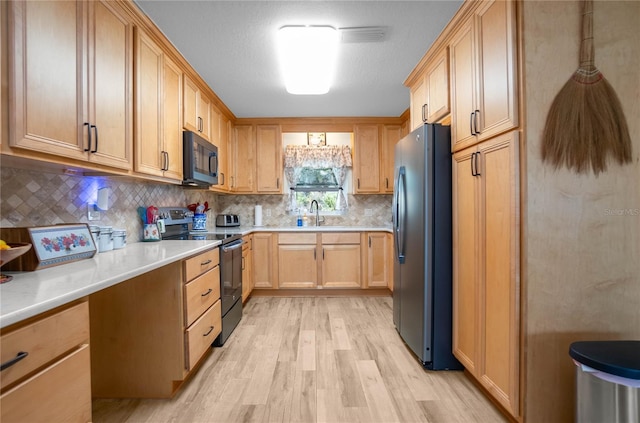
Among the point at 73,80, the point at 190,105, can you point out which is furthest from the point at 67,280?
the point at 190,105

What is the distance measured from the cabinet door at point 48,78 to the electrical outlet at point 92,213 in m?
0.66

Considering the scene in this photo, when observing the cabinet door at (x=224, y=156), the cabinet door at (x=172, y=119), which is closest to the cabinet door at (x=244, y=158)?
the cabinet door at (x=224, y=156)

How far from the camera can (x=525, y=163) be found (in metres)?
1.41

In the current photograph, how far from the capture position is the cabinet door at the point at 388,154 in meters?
4.21

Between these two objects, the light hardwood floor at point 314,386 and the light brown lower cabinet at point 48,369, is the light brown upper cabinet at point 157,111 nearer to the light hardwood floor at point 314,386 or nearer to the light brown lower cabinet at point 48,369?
the light brown lower cabinet at point 48,369

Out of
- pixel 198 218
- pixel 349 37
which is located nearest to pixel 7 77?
pixel 349 37

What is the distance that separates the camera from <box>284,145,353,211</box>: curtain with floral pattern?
4.38 m

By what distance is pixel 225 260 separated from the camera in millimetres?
2623

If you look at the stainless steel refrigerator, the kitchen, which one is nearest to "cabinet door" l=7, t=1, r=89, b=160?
the kitchen

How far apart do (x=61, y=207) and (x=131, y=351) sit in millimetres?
937

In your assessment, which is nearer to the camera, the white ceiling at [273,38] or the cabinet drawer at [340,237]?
the white ceiling at [273,38]

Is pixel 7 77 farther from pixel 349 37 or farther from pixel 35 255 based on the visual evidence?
pixel 349 37

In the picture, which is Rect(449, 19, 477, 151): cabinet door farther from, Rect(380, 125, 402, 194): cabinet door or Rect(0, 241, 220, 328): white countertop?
Rect(380, 125, 402, 194): cabinet door

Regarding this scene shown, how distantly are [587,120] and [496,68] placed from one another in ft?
1.59
